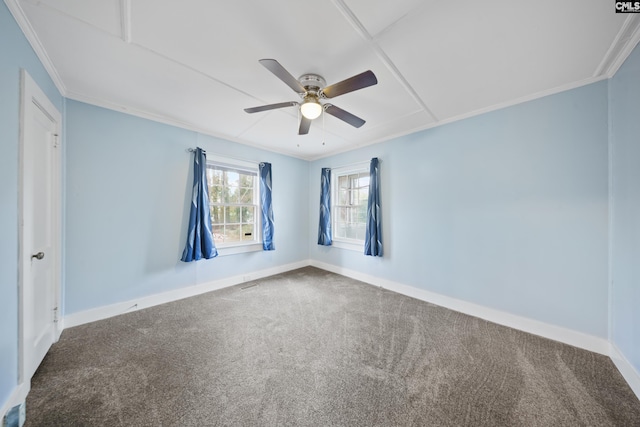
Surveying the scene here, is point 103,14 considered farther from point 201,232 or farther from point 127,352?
point 127,352

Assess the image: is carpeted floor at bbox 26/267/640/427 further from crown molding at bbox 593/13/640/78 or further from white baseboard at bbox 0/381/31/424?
crown molding at bbox 593/13/640/78

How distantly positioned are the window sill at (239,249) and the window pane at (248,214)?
1.41 feet

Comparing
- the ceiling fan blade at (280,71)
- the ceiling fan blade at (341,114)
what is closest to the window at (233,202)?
the ceiling fan blade at (341,114)

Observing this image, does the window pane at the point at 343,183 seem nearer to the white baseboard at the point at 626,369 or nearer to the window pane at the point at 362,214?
the window pane at the point at 362,214

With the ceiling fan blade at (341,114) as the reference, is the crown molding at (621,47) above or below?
above

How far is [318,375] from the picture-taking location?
66.0 inches

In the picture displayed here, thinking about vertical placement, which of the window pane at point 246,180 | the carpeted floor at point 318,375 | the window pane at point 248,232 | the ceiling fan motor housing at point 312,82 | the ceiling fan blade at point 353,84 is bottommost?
the carpeted floor at point 318,375

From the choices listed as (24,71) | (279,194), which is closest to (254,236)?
(279,194)

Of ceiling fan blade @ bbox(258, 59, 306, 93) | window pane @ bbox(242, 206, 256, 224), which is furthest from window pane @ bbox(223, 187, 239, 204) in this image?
ceiling fan blade @ bbox(258, 59, 306, 93)

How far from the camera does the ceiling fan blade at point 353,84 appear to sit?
5.09 ft

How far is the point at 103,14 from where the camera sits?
1374mm

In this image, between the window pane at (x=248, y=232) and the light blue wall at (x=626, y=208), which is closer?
the light blue wall at (x=626, y=208)

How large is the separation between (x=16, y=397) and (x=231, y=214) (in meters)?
2.66

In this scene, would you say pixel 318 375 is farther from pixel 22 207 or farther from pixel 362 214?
pixel 362 214
